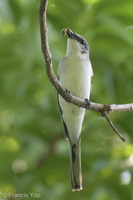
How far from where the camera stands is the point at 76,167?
4.25 metres

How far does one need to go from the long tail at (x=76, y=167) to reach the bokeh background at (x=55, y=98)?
9cm

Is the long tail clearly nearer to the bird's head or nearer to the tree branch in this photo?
the bird's head

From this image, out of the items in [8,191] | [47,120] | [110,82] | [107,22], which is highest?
[107,22]

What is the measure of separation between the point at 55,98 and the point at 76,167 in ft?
3.08

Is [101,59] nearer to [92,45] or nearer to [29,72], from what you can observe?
[92,45]

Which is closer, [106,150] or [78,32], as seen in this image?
[78,32]

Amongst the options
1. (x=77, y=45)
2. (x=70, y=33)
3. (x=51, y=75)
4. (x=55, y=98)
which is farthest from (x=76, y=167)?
(x=51, y=75)

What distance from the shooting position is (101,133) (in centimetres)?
429

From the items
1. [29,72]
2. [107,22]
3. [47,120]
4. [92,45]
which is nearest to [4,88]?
[29,72]

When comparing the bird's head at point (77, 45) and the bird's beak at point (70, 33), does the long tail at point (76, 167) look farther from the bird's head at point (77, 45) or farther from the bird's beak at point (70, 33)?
the bird's beak at point (70, 33)

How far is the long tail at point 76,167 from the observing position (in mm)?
4104

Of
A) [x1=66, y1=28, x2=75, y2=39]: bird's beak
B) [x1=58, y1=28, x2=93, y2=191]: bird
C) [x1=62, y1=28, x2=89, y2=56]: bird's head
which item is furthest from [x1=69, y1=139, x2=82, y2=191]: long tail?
[x1=66, y1=28, x2=75, y2=39]: bird's beak

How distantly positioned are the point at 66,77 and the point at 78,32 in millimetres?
471

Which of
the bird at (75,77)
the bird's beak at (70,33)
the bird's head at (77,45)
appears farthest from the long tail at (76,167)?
the bird's beak at (70,33)
